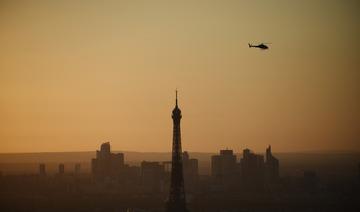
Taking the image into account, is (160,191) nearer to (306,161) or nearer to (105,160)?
(105,160)

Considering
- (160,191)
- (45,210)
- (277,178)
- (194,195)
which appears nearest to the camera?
(45,210)

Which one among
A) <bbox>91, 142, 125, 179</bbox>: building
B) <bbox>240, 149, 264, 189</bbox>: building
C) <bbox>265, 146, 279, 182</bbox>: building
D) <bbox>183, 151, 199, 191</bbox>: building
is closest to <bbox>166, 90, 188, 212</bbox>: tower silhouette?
<bbox>183, 151, 199, 191</bbox>: building

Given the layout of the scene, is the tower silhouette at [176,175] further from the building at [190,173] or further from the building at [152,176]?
the building at [190,173]

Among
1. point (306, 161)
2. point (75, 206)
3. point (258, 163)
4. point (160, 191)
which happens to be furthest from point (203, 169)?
point (75, 206)

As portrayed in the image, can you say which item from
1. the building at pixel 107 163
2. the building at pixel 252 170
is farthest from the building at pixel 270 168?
the building at pixel 107 163

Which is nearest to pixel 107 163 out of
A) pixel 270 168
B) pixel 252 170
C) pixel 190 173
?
pixel 190 173

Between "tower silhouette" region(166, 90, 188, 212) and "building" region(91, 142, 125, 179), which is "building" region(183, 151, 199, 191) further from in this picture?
"tower silhouette" region(166, 90, 188, 212)
